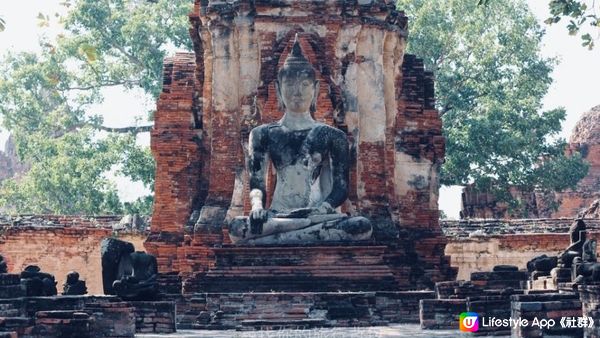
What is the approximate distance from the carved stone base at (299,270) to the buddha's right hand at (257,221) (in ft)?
1.06

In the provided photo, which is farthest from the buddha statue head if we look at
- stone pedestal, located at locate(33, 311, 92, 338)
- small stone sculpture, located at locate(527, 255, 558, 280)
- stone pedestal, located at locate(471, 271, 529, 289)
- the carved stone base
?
stone pedestal, located at locate(33, 311, 92, 338)

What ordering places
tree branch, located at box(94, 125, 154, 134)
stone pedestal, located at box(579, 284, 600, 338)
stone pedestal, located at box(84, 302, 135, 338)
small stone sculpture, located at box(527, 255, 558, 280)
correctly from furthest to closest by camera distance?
tree branch, located at box(94, 125, 154, 134) < small stone sculpture, located at box(527, 255, 558, 280) < stone pedestal, located at box(84, 302, 135, 338) < stone pedestal, located at box(579, 284, 600, 338)

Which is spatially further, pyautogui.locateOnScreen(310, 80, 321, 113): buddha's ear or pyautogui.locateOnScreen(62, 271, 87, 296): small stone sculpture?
pyautogui.locateOnScreen(310, 80, 321, 113): buddha's ear

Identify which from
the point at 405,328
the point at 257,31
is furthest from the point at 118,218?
the point at 405,328

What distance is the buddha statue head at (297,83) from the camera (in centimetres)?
1830

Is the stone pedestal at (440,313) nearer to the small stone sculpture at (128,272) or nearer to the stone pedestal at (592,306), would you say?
the stone pedestal at (592,306)

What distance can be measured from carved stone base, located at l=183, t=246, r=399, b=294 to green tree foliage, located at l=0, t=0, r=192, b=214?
1777 centimetres

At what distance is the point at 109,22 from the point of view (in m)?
38.5

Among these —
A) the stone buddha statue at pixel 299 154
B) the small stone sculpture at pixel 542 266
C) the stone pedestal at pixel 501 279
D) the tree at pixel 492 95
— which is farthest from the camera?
the tree at pixel 492 95

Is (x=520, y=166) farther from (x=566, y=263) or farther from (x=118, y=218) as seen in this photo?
(x=566, y=263)

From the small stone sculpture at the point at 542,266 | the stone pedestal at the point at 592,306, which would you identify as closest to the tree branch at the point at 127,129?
the small stone sculpture at the point at 542,266

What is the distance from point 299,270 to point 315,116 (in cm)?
316

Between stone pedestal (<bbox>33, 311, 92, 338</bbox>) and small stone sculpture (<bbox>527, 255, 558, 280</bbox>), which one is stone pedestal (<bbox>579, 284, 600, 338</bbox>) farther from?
small stone sculpture (<bbox>527, 255, 558, 280</bbox>)

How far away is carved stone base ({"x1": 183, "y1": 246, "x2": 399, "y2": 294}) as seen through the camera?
1691cm
